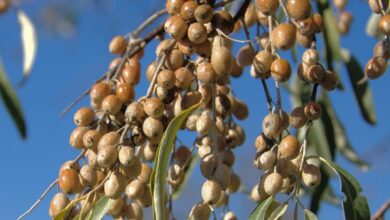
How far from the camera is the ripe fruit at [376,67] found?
2.79ft

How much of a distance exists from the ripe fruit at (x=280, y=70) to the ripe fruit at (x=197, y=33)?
80mm

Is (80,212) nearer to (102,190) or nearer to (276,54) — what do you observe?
(102,190)

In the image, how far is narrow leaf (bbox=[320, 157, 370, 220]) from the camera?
2.76 feet

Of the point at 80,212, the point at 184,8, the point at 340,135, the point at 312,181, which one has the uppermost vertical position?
the point at 184,8

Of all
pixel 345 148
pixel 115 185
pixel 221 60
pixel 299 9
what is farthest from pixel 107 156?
pixel 345 148

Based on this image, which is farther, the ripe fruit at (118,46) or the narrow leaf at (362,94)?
the narrow leaf at (362,94)

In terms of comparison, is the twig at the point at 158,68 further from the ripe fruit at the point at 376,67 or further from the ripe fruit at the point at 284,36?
the ripe fruit at the point at 376,67

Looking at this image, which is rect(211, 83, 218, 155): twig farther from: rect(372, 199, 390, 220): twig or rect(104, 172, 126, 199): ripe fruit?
rect(372, 199, 390, 220): twig

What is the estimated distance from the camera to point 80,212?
83 centimetres

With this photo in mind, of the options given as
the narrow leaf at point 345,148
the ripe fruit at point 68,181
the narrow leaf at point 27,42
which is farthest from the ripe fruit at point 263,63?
the narrow leaf at point 345,148

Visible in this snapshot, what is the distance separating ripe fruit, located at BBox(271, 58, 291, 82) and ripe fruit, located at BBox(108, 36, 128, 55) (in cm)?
30

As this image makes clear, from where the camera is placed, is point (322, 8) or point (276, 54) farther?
point (322, 8)

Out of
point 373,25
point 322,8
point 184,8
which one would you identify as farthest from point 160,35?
point 373,25

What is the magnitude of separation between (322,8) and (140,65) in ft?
1.41
